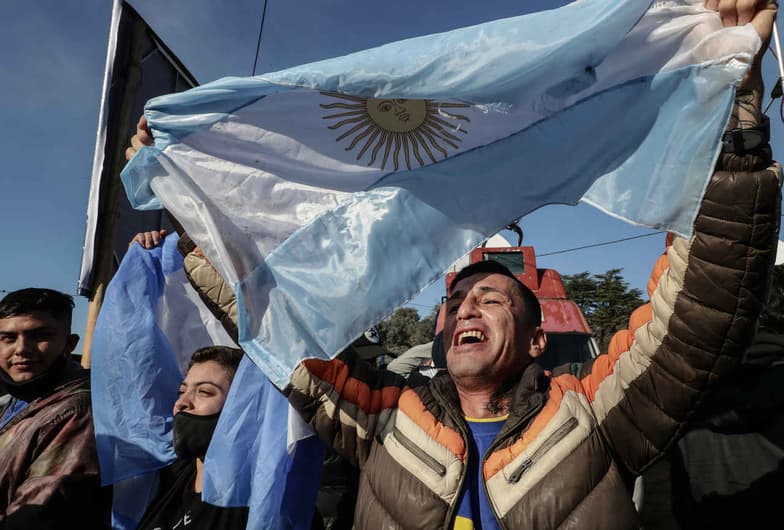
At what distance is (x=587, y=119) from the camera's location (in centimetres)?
171

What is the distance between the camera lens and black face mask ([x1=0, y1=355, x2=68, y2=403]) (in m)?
2.56

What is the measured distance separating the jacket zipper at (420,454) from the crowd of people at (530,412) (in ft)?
0.05

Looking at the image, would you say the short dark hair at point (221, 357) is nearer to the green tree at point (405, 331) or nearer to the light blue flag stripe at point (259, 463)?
the light blue flag stripe at point (259, 463)

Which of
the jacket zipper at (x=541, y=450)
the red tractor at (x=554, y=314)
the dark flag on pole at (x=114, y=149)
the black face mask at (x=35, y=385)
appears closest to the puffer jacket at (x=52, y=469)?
the black face mask at (x=35, y=385)

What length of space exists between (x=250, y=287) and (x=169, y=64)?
12.0 feet

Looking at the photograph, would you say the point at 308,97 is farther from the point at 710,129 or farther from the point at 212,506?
the point at 212,506

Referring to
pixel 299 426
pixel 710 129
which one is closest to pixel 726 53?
pixel 710 129

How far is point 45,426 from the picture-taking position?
2.27 meters

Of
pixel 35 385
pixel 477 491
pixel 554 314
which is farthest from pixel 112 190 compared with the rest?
pixel 554 314

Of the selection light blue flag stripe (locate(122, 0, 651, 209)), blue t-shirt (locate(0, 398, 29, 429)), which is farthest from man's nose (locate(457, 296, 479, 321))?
blue t-shirt (locate(0, 398, 29, 429))

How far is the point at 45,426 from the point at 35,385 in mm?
427

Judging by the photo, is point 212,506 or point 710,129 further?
point 212,506

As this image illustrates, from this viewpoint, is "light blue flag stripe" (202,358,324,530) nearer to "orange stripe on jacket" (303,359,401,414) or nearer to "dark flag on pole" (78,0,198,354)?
"orange stripe on jacket" (303,359,401,414)

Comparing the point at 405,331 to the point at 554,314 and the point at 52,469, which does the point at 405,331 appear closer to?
the point at 554,314
